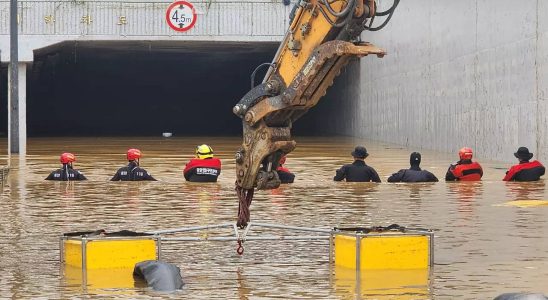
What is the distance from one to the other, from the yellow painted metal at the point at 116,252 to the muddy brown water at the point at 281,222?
1.12 ft

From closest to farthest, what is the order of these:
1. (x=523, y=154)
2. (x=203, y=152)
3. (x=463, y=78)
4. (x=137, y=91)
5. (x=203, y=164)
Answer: (x=523, y=154) → (x=203, y=164) → (x=203, y=152) → (x=463, y=78) → (x=137, y=91)

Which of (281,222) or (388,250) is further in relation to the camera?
(281,222)

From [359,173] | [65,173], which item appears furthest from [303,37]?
[65,173]

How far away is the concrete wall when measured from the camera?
3200cm

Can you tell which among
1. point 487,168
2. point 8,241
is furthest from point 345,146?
point 8,241

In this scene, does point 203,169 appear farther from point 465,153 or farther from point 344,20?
point 344,20

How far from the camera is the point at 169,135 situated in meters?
58.0

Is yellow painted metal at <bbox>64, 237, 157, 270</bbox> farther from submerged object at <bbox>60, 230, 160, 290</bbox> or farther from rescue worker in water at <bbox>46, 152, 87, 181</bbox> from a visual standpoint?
rescue worker in water at <bbox>46, 152, 87, 181</bbox>

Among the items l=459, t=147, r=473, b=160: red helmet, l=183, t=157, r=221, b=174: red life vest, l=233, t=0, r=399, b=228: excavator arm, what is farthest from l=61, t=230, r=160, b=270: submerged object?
l=459, t=147, r=473, b=160: red helmet

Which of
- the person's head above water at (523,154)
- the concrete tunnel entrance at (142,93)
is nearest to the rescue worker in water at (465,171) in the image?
the person's head above water at (523,154)

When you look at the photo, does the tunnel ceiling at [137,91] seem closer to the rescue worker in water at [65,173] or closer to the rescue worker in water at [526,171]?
the rescue worker in water at [65,173]

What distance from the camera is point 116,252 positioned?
1320cm

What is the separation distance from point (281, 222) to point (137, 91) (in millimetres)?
56831

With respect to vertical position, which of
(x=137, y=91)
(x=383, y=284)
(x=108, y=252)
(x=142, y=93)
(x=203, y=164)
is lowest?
(x=383, y=284)
